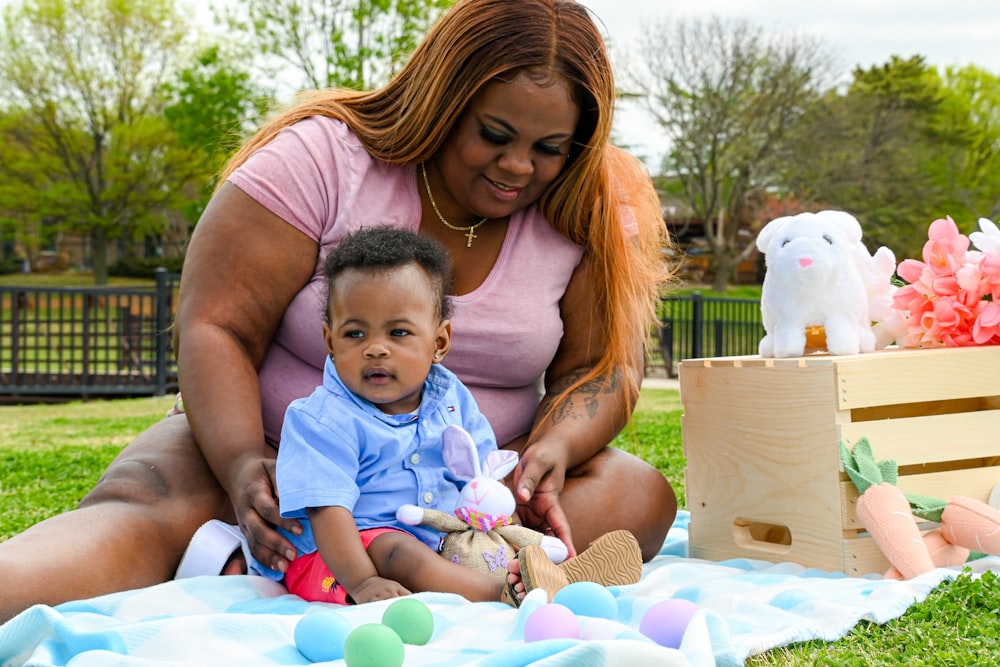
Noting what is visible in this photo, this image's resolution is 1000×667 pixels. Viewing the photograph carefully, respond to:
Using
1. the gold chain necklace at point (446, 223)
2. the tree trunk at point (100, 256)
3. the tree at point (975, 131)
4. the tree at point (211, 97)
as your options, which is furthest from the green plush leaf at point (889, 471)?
the tree at point (975, 131)

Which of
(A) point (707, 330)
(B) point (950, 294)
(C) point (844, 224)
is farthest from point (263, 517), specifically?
(A) point (707, 330)

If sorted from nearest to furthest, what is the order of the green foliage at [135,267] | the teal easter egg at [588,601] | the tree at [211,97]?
1. the teal easter egg at [588,601]
2. the tree at [211,97]
3. the green foliage at [135,267]

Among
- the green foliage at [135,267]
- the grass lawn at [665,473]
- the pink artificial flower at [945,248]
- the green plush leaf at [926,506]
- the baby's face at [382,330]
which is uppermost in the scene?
the green foliage at [135,267]

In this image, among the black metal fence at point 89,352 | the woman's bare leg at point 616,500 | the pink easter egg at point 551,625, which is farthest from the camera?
the black metal fence at point 89,352

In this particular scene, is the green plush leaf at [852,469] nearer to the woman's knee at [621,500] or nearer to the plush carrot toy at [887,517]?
the plush carrot toy at [887,517]

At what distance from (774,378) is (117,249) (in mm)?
36911

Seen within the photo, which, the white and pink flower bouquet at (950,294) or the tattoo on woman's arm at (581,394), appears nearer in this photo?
the tattoo on woman's arm at (581,394)

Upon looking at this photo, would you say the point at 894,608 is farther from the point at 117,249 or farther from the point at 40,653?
the point at 117,249

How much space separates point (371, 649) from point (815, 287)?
5.87ft

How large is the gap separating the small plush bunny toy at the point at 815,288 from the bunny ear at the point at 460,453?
1050 mm

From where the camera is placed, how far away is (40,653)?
63.5 inches

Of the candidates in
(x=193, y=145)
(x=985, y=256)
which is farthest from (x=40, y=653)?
(x=193, y=145)

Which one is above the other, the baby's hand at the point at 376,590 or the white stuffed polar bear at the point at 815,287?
the white stuffed polar bear at the point at 815,287

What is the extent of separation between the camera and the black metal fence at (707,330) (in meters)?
15.1
